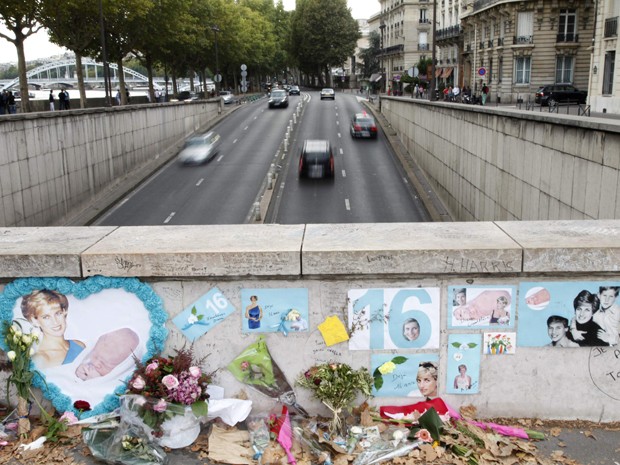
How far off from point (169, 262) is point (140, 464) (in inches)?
60.1

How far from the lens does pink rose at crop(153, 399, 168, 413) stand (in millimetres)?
4973

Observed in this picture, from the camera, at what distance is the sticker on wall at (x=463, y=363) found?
539 cm

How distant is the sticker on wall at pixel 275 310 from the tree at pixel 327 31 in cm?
12908

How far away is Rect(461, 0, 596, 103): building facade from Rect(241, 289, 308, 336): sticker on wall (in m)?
60.3

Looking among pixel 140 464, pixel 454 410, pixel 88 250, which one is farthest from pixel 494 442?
pixel 88 250

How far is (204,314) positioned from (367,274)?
139cm

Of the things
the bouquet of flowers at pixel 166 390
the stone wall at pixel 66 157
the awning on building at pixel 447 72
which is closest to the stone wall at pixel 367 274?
the bouquet of flowers at pixel 166 390

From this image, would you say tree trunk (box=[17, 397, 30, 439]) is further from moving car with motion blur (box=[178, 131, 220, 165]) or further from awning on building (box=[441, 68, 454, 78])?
awning on building (box=[441, 68, 454, 78])

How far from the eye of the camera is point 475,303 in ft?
17.4

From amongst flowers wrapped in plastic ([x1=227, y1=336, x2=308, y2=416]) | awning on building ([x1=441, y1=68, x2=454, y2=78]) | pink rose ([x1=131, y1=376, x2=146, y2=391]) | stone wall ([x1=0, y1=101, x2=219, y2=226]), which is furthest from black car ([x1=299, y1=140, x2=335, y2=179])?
awning on building ([x1=441, y1=68, x2=454, y2=78])

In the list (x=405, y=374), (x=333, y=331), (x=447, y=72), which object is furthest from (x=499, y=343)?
(x=447, y=72)

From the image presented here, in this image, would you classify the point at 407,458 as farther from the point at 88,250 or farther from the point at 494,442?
the point at 88,250

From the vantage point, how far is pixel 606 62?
147 feet

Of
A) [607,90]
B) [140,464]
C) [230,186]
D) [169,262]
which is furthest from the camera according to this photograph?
[607,90]
